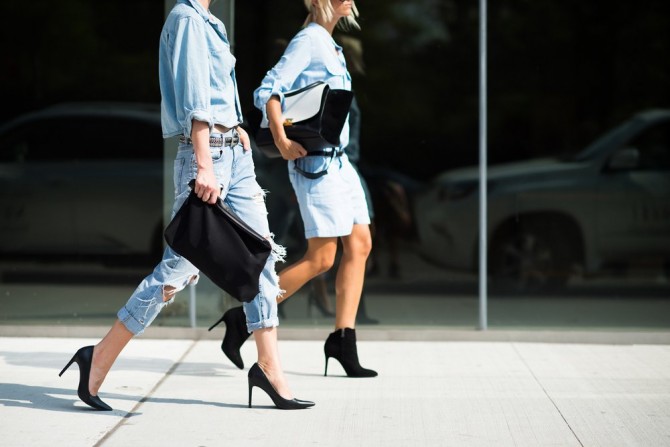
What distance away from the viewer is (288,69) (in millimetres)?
6398

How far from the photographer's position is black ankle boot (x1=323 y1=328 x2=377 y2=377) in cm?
654

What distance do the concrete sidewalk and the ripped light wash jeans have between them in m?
0.45

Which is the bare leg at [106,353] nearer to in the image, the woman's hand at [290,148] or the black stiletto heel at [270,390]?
the black stiletto heel at [270,390]

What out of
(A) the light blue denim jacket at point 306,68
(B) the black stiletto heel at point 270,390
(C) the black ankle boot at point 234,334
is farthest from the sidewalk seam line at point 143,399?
(A) the light blue denim jacket at point 306,68

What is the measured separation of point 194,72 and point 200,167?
1.30 ft

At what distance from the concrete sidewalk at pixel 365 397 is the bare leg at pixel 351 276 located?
1.09 feet

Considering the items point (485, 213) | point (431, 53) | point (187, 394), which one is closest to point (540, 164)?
point (485, 213)

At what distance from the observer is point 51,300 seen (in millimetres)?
8180

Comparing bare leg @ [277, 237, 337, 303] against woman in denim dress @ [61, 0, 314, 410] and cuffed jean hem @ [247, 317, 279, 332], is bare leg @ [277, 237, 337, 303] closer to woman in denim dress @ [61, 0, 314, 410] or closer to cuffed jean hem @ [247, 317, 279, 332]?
woman in denim dress @ [61, 0, 314, 410]

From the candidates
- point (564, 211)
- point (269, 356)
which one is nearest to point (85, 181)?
point (269, 356)

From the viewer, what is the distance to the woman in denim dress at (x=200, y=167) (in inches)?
211

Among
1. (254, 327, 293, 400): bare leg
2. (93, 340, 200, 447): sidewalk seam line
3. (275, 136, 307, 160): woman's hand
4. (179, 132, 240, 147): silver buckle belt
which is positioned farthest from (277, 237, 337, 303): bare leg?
(179, 132, 240, 147): silver buckle belt

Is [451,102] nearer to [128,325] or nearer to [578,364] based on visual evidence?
[578,364]

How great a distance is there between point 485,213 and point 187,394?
103 inches
